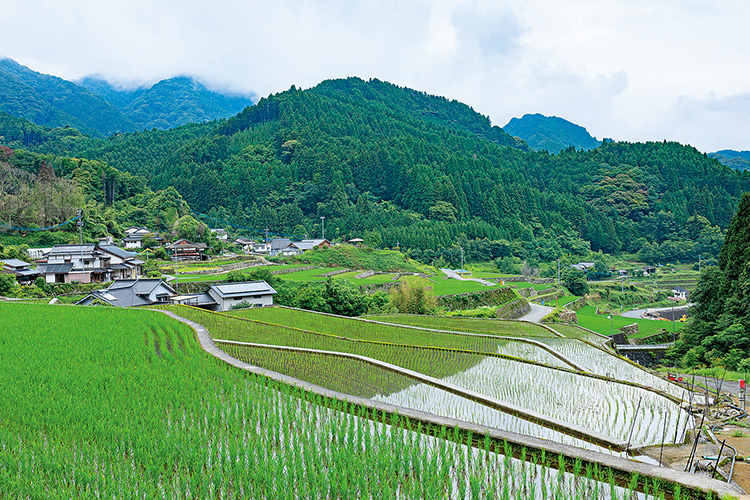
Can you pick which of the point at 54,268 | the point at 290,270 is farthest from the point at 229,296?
the point at 290,270

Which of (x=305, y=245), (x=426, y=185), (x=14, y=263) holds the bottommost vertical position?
(x=14, y=263)

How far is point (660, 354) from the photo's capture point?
22.4 m

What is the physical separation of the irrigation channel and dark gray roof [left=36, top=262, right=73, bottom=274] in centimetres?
2487

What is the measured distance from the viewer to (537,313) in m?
32.2

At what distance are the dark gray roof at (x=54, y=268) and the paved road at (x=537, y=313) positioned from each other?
3175cm

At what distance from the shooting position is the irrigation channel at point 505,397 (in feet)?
13.4

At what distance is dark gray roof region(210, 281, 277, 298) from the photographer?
2608cm

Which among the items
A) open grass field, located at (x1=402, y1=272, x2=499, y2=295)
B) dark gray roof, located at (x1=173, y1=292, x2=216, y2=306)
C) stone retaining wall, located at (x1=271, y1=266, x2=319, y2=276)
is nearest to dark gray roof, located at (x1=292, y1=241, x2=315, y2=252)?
stone retaining wall, located at (x1=271, y1=266, x2=319, y2=276)

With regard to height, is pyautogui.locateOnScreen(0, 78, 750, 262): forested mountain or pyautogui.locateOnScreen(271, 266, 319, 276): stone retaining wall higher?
pyautogui.locateOnScreen(0, 78, 750, 262): forested mountain

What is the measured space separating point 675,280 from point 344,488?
64104 mm

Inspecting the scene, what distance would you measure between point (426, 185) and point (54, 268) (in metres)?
57.1

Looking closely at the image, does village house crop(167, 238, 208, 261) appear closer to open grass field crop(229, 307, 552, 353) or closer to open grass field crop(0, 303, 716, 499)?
open grass field crop(229, 307, 552, 353)

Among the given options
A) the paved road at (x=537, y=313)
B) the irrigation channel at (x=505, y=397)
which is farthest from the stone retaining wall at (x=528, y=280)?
the irrigation channel at (x=505, y=397)

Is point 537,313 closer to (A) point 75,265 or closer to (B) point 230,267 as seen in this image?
(B) point 230,267
